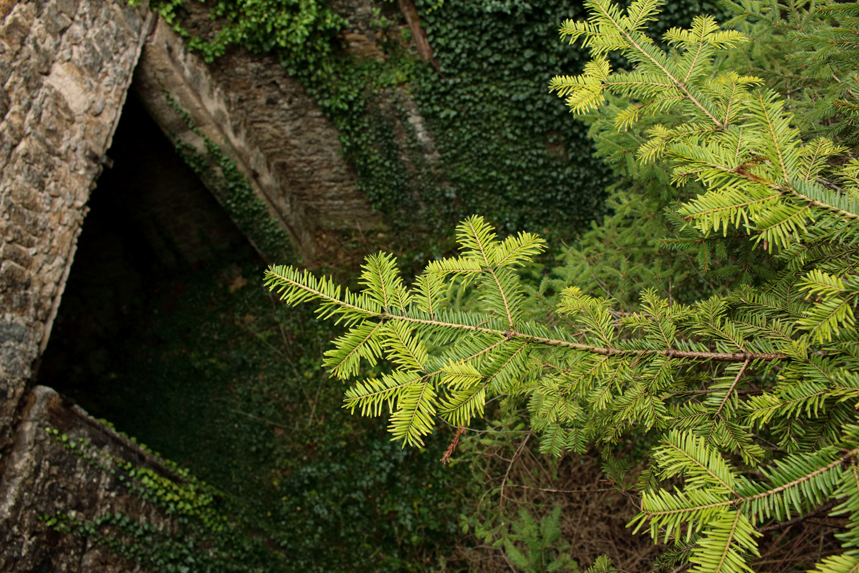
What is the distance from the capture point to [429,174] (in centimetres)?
593

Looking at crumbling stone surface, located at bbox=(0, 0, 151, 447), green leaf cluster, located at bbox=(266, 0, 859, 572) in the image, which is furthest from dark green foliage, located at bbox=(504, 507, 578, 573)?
crumbling stone surface, located at bbox=(0, 0, 151, 447)

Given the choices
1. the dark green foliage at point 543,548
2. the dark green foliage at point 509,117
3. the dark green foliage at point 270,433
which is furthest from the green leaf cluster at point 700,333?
the dark green foliage at point 270,433

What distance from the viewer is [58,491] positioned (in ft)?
11.3

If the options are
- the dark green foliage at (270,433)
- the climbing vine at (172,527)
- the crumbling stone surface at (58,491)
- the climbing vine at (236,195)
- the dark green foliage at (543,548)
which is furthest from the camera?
the climbing vine at (236,195)

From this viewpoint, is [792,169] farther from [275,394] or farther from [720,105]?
[275,394]

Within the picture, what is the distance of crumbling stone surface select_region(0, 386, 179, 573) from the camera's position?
312 centimetres

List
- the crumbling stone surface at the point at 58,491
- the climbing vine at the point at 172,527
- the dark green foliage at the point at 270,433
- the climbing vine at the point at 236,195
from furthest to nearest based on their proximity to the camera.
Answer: the climbing vine at the point at 236,195
the dark green foliage at the point at 270,433
the climbing vine at the point at 172,527
the crumbling stone surface at the point at 58,491

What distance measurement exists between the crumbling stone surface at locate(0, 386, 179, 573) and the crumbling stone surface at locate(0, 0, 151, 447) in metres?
0.23

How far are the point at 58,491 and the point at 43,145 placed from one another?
8.35 ft

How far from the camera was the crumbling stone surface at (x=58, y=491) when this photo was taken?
312 cm

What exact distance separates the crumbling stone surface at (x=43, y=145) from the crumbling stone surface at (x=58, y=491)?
0.23 m

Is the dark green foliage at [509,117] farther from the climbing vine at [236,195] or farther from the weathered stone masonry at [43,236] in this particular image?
the weathered stone masonry at [43,236]

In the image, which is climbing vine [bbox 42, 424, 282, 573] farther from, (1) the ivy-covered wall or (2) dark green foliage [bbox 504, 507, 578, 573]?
(1) the ivy-covered wall

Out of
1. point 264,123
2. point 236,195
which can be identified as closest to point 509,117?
point 264,123
